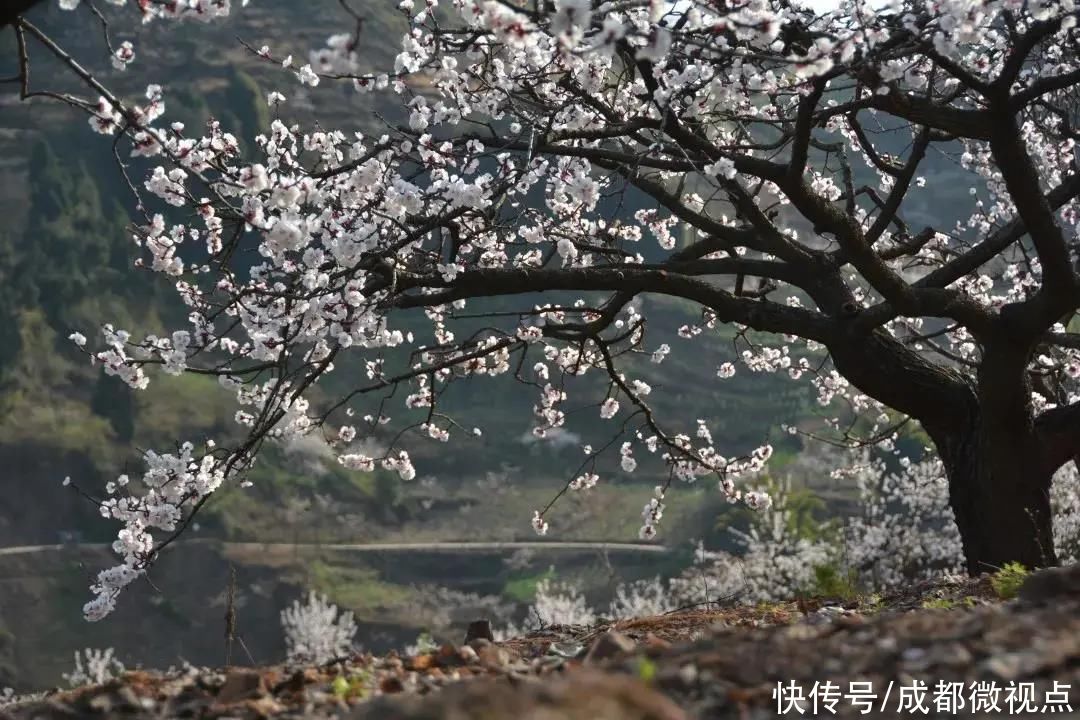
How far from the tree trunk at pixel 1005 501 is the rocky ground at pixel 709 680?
3.45 metres

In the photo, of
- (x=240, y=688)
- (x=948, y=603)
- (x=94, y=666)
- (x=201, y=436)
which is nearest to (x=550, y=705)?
(x=240, y=688)

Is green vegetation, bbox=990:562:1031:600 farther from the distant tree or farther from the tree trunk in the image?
the distant tree

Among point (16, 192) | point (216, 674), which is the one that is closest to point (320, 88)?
point (16, 192)

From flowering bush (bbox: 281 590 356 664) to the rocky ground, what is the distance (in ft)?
70.3

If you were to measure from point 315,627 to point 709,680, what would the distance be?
78.4 feet

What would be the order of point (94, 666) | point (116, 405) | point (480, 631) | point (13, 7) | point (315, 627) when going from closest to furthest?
point (13, 7)
point (480, 631)
point (94, 666)
point (315, 627)
point (116, 405)

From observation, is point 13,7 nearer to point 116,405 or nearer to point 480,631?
point 480,631

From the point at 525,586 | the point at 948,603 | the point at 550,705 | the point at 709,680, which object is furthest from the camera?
the point at 525,586

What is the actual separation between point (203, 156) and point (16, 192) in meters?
39.4

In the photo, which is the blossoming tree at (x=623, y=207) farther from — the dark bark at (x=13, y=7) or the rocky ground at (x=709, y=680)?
the rocky ground at (x=709, y=680)

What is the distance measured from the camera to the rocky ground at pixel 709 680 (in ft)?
7.54

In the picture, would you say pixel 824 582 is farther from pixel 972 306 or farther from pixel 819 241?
pixel 819 241

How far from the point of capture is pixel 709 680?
2.78m

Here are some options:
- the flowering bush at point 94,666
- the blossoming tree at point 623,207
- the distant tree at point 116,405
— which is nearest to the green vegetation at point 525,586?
the flowering bush at point 94,666
